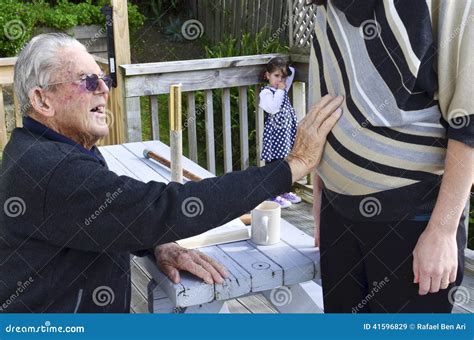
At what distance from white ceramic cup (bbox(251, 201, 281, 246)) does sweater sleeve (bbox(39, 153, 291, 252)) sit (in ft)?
1.06

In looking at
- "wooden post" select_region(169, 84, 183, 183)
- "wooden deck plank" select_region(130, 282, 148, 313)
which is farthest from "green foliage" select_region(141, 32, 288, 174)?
"wooden post" select_region(169, 84, 183, 183)

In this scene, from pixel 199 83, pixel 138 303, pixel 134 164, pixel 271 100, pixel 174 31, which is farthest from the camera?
pixel 174 31

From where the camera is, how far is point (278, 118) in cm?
430

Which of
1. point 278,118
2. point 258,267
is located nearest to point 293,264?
point 258,267

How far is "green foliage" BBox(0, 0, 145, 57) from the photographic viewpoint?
7453 mm

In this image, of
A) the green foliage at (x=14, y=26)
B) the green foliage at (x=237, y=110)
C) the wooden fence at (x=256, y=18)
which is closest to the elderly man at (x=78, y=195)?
the wooden fence at (x=256, y=18)

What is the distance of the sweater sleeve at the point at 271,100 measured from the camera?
4145 millimetres

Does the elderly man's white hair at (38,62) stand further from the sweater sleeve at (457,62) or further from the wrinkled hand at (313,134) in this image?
the sweater sleeve at (457,62)

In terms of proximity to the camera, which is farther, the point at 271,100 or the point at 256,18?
the point at 256,18

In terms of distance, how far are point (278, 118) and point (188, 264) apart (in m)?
2.74

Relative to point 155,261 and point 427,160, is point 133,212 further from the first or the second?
point 427,160

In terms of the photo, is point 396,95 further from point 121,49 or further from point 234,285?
point 121,49

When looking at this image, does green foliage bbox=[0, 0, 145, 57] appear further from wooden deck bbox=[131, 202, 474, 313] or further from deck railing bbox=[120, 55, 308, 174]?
wooden deck bbox=[131, 202, 474, 313]

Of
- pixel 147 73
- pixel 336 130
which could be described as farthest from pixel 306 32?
pixel 336 130
